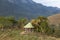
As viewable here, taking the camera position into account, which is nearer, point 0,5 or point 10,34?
point 10,34

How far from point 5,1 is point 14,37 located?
197 m

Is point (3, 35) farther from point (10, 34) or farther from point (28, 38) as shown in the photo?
point (28, 38)

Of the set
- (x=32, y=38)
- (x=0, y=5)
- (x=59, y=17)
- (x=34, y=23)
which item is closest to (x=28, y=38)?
(x=32, y=38)

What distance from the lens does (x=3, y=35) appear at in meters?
4.47

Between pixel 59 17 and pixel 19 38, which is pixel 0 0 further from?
pixel 19 38

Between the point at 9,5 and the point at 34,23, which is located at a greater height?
the point at 9,5

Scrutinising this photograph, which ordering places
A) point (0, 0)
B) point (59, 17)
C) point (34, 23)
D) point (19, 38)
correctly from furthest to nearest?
point (0, 0), point (59, 17), point (34, 23), point (19, 38)

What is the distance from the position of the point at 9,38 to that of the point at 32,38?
0.49 meters

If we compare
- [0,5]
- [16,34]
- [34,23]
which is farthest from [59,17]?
[0,5]

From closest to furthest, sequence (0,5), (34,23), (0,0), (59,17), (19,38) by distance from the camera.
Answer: (19,38)
(34,23)
(59,17)
(0,5)
(0,0)

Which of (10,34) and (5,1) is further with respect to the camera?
(5,1)

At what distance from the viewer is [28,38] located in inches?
182

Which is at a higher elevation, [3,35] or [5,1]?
[5,1]

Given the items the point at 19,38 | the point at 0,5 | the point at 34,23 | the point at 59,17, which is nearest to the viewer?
the point at 19,38
